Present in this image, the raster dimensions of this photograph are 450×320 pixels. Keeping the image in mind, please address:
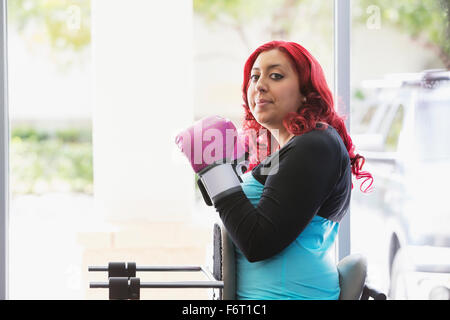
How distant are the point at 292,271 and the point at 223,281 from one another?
17cm

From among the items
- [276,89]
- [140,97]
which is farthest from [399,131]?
[276,89]

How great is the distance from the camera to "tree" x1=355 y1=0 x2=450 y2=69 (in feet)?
7.93

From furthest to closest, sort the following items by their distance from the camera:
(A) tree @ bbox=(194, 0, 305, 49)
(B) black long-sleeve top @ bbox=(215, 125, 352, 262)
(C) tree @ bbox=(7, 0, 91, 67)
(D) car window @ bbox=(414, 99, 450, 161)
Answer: (A) tree @ bbox=(194, 0, 305, 49), (C) tree @ bbox=(7, 0, 91, 67), (D) car window @ bbox=(414, 99, 450, 161), (B) black long-sleeve top @ bbox=(215, 125, 352, 262)

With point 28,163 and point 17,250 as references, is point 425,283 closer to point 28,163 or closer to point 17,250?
point 17,250

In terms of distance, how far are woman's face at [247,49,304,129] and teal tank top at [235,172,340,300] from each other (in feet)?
0.60

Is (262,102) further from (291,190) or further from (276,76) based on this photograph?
(291,190)

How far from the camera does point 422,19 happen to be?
2.45m

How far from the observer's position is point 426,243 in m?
2.43

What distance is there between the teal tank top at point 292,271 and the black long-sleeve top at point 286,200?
63 millimetres

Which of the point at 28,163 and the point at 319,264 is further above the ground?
the point at 28,163

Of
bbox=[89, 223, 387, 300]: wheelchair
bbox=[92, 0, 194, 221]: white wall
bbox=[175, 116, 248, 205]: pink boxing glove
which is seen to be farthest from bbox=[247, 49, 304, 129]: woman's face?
bbox=[92, 0, 194, 221]: white wall

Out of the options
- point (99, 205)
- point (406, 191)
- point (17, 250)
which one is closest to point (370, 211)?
point (406, 191)

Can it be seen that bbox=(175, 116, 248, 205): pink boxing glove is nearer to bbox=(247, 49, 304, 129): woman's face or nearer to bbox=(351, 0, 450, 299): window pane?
bbox=(247, 49, 304, 129): woman's face

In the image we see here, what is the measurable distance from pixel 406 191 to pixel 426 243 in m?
0.25
